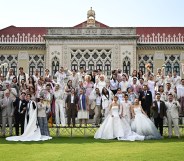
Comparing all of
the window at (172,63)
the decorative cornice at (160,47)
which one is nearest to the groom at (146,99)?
the decorative cornice at (160,47)

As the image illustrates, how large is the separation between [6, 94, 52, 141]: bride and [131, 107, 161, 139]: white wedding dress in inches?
149

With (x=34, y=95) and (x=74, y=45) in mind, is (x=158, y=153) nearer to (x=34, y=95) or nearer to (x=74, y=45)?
(x=34, y=95)

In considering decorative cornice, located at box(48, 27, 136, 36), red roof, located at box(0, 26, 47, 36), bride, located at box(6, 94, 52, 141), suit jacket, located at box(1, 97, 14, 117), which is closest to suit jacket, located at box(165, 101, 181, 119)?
bride, located at box(6, 94, 52, 141)

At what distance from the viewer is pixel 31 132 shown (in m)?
14.7

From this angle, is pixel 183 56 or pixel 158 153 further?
pixel 183 56

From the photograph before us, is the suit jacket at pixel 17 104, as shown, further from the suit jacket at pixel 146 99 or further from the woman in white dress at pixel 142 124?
the suit jacket at pixel 146 99

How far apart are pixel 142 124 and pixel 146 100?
1588 mm

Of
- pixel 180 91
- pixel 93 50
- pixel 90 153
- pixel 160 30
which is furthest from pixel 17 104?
pixel 160 30

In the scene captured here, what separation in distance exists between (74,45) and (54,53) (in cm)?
208

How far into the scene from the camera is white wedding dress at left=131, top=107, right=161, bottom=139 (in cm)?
1466

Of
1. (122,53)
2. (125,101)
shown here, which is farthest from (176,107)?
(122,53)

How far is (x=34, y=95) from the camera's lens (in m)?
16.1

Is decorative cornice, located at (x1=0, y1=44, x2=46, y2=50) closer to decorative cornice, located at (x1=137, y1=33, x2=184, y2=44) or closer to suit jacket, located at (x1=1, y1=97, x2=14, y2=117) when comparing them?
decorative cornice, located at (x1=137, y1=33, x2=184, y2=44)

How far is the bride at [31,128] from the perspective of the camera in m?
14.3
